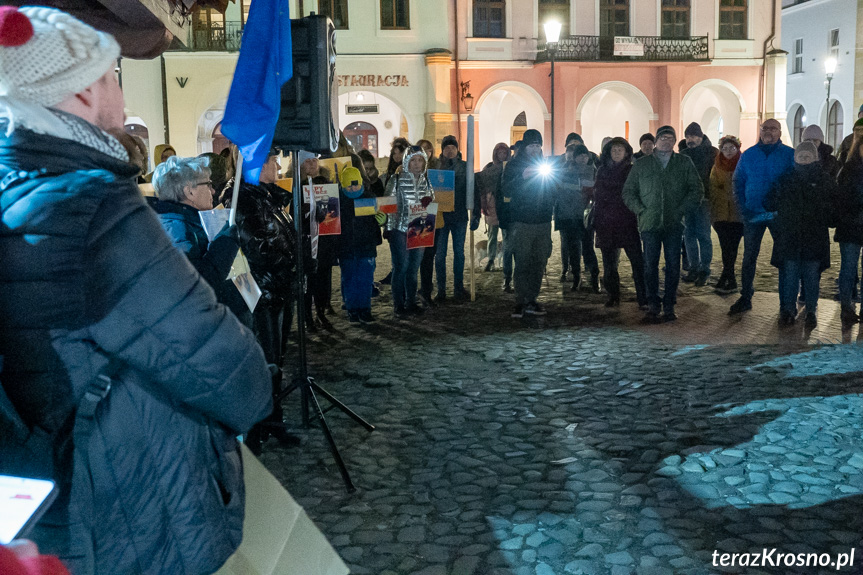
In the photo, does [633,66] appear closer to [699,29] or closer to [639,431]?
[699,29]

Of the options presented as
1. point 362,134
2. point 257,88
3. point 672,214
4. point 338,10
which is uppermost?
point 338,10

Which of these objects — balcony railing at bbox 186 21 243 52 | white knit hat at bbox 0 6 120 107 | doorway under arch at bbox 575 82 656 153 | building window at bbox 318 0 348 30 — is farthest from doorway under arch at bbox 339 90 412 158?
white knit hat at bbox 0 6 120 107

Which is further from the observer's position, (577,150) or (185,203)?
(577,150)

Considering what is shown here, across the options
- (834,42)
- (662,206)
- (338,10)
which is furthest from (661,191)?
(834,42)

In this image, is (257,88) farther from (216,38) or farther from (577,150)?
(216,38)

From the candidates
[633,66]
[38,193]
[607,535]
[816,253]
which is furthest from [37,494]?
[633,66]

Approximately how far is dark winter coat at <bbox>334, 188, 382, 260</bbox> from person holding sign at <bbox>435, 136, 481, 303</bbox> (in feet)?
5.64

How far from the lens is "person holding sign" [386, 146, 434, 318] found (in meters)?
9.75

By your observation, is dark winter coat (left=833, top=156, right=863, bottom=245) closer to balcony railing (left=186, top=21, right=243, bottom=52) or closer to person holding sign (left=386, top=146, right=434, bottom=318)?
person holding sign (left=386, top=146, right=434, bottom=318)

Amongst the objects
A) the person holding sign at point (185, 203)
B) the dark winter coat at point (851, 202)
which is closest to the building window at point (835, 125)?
the dark winter coat at point (851, 202)

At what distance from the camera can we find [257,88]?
12.5 ft

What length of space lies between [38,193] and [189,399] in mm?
547

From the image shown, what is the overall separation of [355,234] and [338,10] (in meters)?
21.8

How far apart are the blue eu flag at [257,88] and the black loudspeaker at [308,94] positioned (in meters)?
0.89
